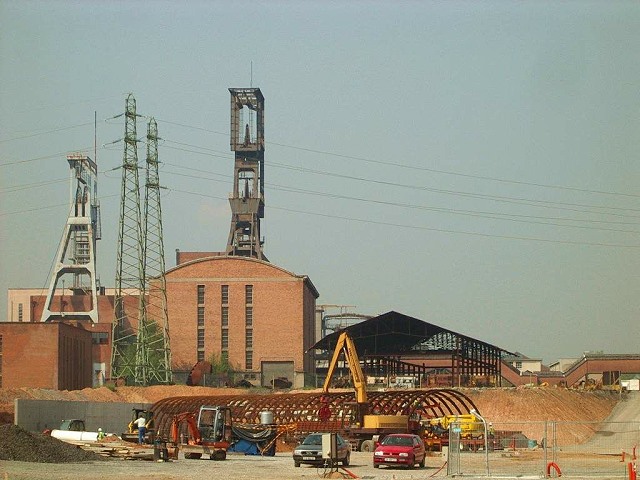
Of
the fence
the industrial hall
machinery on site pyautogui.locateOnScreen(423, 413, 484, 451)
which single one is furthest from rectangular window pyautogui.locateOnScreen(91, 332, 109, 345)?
machinery on site pyautogui.locateOnScreen(423, 413, 484, 451)

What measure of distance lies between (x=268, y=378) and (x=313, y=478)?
78.0 metres

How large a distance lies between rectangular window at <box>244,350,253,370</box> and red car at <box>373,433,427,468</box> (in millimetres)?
72088

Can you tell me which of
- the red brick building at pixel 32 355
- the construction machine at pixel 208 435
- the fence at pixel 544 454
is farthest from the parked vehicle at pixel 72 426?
the red brick building at pixel 32 355

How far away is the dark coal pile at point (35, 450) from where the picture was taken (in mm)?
35844

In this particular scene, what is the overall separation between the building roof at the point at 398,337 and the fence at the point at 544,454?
783 inches

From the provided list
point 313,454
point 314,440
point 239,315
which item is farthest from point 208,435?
point 239,315

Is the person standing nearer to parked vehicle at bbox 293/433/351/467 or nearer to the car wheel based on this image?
the car wheel

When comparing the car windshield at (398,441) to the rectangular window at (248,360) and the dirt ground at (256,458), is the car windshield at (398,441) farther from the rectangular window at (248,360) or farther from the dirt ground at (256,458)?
the rectangular window at (248,360)

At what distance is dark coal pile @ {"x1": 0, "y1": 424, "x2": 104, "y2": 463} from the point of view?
35844 mm

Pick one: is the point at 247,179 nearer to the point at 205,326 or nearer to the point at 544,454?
the point at 205,326

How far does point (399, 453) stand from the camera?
37.4m

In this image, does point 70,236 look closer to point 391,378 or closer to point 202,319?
point 202,319

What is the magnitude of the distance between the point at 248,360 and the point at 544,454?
80.1 metres

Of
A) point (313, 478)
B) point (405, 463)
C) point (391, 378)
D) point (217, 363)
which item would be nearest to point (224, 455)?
point (405, 463)
